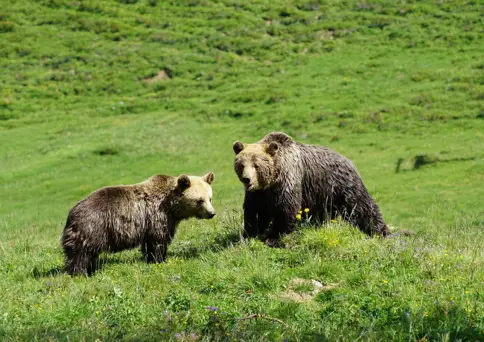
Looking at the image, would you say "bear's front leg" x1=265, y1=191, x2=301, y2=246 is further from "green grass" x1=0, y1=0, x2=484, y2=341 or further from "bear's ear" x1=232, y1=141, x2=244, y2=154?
"bear's ear" x1=232, y1=141, x2=244, y2=154

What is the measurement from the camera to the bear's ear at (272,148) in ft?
32.7

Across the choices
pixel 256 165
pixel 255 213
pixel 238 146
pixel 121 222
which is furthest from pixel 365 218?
pixel 121 222

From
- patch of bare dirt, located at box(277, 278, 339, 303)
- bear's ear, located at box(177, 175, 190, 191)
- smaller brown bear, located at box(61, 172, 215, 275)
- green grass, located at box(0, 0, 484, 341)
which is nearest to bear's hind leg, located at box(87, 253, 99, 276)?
smaller brown bear, located at box(61, 172, 215, 275)

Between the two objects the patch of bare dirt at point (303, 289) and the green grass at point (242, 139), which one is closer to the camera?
the green grass at point (242, 139)

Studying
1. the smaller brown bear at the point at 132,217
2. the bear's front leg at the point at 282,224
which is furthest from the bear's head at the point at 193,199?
the bear's front leg at the point at 282,224

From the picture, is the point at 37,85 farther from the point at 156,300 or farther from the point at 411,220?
the point at 156,300

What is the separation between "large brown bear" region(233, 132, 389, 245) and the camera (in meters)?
9.90

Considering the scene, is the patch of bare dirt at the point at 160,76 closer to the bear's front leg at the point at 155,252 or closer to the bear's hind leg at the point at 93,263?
the bear's front leg at the point at 155,252

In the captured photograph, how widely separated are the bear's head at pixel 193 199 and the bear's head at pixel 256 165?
680 mm

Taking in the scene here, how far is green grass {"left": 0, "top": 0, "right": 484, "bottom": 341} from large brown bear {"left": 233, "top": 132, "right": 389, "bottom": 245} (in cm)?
57

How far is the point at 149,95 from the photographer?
3891 cm

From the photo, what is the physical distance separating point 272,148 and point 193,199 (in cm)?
150

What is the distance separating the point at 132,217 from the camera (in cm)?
966

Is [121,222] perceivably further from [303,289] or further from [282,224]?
[303,289]
